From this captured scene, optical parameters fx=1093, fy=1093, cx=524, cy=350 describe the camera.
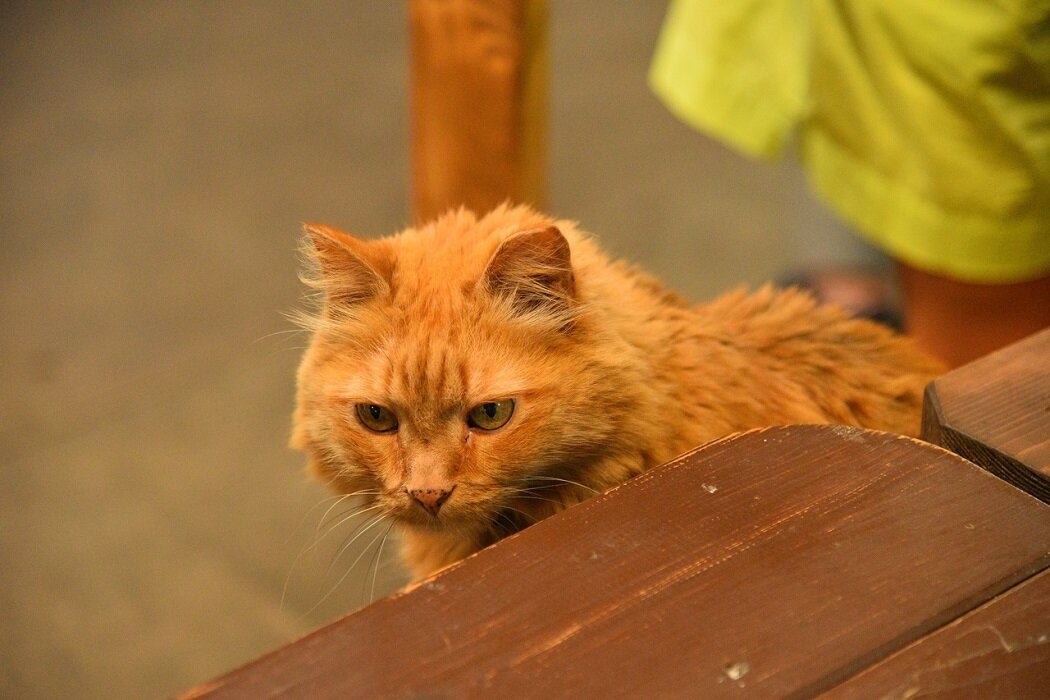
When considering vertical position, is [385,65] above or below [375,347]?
below

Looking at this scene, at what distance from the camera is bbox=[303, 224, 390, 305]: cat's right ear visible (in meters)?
1.17

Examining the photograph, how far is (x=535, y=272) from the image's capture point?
113cm

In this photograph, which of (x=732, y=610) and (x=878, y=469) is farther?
(x=878, y=469)

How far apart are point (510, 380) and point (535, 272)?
0.38 ft

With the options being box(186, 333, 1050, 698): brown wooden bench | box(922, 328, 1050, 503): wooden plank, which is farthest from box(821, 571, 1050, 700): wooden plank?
box(922, 328, 1050, 503): wooden plank

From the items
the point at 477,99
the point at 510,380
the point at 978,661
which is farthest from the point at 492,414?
the point at 477,99

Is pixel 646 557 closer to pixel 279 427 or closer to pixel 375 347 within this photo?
pixel 375 347

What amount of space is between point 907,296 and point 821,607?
4.75ft

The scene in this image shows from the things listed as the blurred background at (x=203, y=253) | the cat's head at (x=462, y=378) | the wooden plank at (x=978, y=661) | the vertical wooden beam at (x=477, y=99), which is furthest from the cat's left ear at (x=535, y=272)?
the blurred background at (x=203, y=253)

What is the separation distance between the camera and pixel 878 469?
2.95 feet

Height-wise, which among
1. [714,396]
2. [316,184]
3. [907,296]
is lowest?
[316,184]

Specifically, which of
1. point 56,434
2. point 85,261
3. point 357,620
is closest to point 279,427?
point 56,434

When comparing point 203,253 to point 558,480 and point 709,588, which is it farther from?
point 709,588

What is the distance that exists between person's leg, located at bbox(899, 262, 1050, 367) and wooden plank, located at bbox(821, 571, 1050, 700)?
1.20 metres
